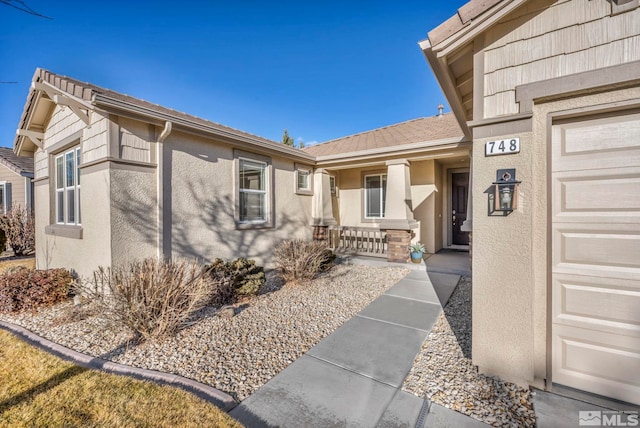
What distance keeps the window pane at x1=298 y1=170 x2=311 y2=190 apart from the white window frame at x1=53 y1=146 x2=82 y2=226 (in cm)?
559

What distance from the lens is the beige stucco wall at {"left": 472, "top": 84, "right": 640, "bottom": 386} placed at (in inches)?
102

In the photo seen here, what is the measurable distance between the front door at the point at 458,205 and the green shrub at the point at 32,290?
10870mm

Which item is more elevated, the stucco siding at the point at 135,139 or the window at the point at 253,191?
the stucco siding at the point at 135,139

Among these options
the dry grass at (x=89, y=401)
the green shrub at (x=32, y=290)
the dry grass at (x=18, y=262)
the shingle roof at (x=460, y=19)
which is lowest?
the dry grass at (x=89, y=401)

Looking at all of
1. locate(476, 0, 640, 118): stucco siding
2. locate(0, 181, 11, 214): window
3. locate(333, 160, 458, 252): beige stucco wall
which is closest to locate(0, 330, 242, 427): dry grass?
locate(476, 0, 640, 118): stucco siding

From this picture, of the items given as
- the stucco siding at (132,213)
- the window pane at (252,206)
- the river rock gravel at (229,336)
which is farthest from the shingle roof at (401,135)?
the stucco siding at (132,213)

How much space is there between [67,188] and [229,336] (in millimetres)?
6101

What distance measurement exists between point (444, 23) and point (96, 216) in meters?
6.42

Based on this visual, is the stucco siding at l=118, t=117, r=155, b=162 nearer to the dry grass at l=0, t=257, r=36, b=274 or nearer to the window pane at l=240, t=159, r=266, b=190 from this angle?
the window pane at l=240, t=159, r=266, b=190

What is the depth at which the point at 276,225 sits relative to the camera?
314 inches

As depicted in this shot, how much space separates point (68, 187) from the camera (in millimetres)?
6457

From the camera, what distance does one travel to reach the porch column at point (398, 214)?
777 centimetres

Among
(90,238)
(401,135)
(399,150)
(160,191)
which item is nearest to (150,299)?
(160,191)

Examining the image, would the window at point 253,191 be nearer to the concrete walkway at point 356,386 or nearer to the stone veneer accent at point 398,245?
the stone veneer accent at point 398,245
